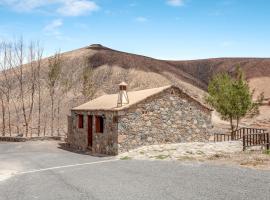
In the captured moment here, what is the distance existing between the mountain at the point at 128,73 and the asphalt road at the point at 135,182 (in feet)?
109

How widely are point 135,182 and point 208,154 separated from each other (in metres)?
7.95

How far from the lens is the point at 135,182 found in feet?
44.4

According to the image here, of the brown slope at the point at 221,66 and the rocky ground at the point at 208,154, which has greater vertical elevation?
the brown slope at the point at 221,66

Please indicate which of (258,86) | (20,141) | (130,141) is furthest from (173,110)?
(258,86)

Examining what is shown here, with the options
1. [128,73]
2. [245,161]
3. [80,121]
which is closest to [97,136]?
[80,121]

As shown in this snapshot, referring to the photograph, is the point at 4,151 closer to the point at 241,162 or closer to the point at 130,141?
the point at 130,141

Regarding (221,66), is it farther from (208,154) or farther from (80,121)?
(208,154)

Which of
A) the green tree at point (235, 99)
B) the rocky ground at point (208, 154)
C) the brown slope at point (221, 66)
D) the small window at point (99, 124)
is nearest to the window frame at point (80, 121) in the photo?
the small window at point (99, 124)

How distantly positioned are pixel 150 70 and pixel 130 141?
180ft

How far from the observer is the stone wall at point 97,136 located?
23.4 meters

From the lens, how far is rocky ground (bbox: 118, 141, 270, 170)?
17.0 meters

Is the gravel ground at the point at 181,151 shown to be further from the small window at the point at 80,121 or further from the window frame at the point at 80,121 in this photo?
the small window at the point at 80,121

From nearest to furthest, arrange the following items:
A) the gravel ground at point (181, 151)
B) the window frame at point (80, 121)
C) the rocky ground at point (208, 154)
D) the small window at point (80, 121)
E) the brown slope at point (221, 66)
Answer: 1. the rocky ground at point (208, 154)
2. the gravel ground at point (181, 151)
3. the window frame at point (80, 121)
4. the small window at point (80, 121)
5. the brown slope at point (221, 66)

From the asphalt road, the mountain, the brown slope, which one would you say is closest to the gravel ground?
the asphalt road
